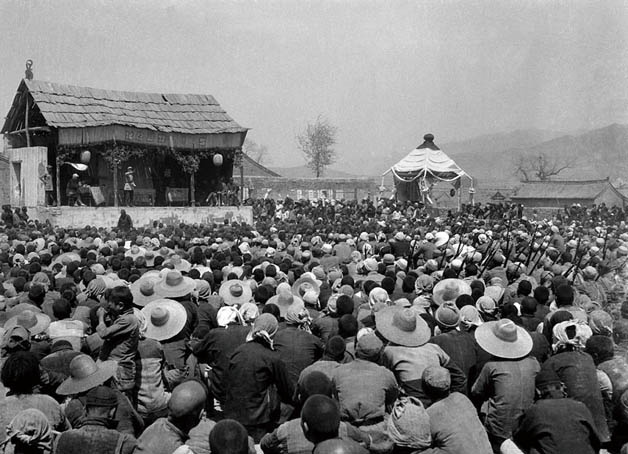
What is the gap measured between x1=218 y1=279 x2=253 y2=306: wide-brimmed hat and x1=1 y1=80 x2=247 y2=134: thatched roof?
19.0m

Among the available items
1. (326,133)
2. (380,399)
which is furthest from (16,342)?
(326,133)

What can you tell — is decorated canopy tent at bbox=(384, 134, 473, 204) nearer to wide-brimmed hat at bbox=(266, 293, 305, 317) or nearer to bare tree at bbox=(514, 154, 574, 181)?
wide-brimmed hat at bbox=(266, 293, 305, 317)

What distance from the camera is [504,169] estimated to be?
414 ft

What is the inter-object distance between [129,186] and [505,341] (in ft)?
73.9

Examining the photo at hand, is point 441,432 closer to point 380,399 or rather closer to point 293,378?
point 380,399

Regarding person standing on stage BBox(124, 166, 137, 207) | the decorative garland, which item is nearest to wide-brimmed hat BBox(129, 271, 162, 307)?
the decorative garland

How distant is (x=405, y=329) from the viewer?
16.8ft

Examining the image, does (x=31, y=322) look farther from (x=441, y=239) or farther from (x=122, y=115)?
(x=122, y=115)

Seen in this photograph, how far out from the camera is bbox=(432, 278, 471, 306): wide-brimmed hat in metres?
7.17

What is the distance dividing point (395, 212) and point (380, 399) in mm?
21631

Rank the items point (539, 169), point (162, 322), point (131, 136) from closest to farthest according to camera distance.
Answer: point (162, 322)
point (131, 136)
point (539, 169)

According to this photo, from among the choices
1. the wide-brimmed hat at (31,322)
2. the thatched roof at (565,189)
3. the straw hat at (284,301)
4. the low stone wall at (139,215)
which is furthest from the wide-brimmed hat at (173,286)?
the thatched roof at (565,189)

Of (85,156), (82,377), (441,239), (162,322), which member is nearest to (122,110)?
(85,156)

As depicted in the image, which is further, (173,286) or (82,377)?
(173,286)
